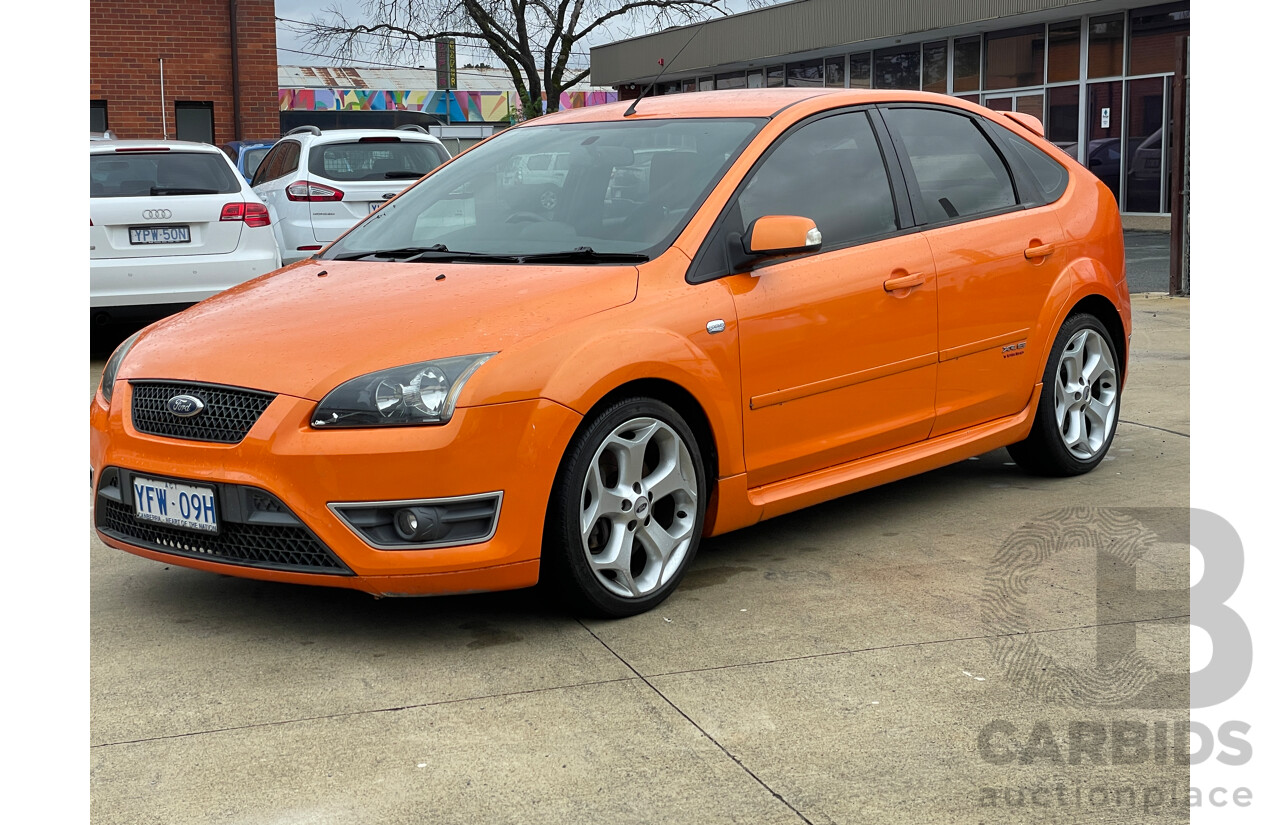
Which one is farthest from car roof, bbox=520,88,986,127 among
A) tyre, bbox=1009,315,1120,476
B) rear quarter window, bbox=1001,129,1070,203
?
tyre, bbox=1009,315,1120,476

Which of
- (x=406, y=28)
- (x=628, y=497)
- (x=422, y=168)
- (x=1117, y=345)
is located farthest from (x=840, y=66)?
(x=628, y=497)

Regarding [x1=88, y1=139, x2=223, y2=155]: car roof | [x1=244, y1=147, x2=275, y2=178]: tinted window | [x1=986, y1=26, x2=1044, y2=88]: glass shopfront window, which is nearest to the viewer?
[x1=88, y1=139, x2=223, y2=155]: car roof

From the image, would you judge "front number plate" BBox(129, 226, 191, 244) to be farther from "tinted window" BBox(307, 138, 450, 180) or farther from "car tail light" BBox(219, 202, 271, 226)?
"tinted window" BBox(307, 138, 450, 180)

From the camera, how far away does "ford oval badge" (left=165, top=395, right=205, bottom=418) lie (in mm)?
4020

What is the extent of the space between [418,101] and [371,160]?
147 ft

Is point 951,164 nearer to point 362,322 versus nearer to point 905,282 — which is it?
point 905,282

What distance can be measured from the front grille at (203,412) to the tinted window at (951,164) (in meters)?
2.76

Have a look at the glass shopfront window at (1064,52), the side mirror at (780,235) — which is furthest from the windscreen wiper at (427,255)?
the glass shopfront window at (1064,52)

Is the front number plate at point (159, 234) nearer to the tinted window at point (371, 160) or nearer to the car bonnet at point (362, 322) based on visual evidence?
the tinted window at point (371, 160)

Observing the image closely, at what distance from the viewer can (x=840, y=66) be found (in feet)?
104

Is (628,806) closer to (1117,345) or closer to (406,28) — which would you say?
(1117,345)

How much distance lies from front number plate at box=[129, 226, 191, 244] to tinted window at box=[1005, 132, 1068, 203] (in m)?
6.32

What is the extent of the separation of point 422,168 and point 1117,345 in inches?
331

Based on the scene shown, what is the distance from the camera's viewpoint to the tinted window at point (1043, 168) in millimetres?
5945
